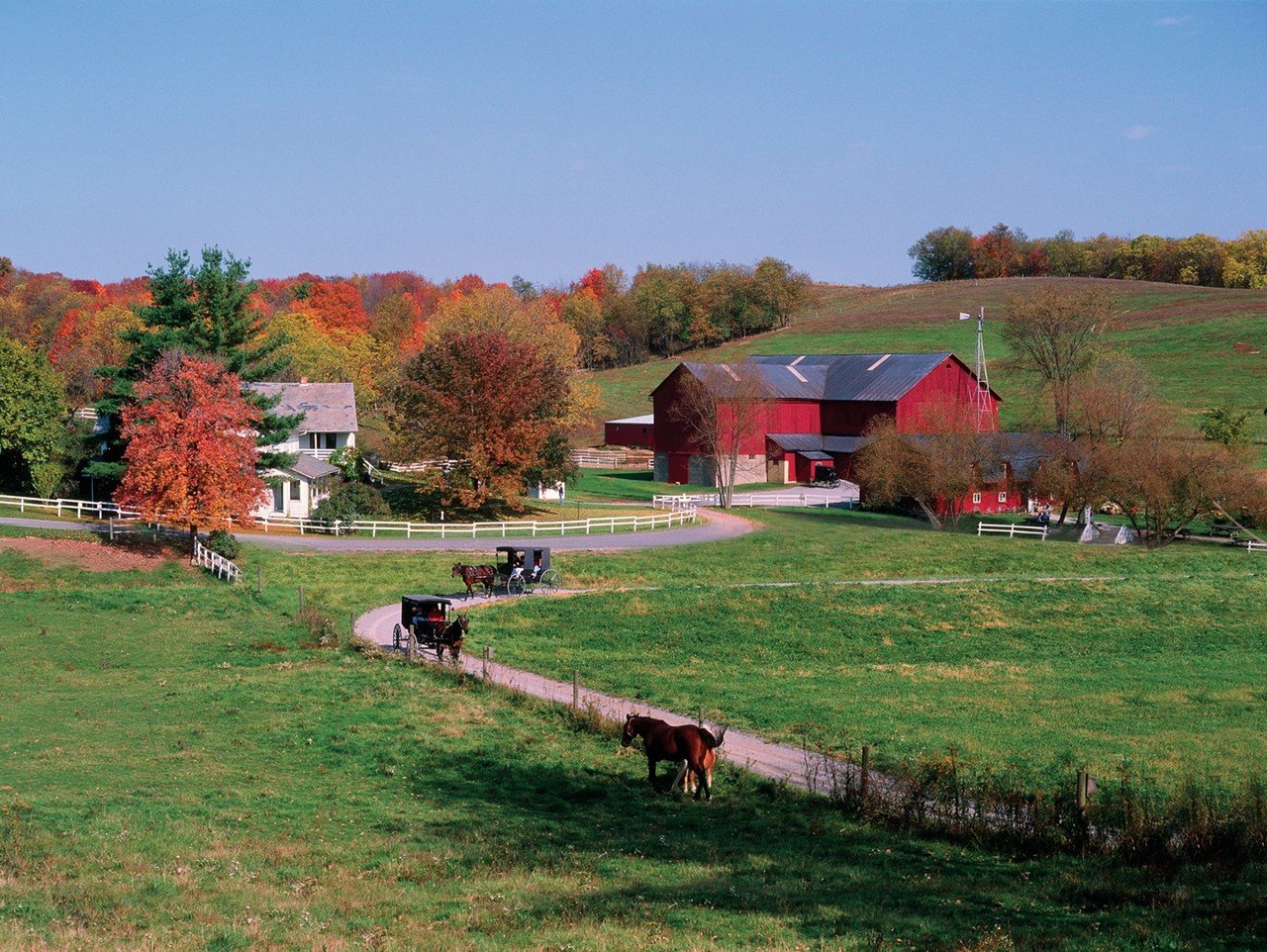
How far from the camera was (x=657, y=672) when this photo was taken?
29719 mm

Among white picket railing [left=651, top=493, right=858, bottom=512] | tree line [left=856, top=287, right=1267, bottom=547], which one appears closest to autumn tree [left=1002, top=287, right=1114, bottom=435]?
tree line [left=856, top=287, right=1267, bottom=547]

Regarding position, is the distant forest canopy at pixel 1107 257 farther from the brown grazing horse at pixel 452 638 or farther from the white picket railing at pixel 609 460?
the brown grazing horse at pixel 452 638

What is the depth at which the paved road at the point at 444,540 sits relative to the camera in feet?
160

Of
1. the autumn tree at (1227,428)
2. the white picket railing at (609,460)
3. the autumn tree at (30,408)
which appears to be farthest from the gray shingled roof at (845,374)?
the autumn tree at (30,408)

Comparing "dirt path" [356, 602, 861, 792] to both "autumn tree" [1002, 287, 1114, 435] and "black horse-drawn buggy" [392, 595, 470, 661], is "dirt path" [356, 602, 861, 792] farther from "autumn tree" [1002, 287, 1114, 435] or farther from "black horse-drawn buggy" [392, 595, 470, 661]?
"autumn tree" [1002, 287, 1114, 435]

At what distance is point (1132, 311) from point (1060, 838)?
136287mm

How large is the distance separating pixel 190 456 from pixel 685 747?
33110 millimetres

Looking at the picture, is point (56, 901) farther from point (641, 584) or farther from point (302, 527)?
point (302, 527)

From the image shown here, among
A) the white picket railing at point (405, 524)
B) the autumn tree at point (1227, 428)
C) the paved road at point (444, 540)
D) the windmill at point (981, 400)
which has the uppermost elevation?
the windmill at point (981, 400)

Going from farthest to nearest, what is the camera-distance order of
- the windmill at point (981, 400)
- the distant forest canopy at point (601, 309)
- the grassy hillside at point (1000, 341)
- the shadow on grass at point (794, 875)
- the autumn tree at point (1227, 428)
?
the distant forest canopy at point (601, 309)
the grassy hillside at point (1000, 341)
the windmill at point (981, 400)
the autumn tree at point (1227, 428)
the shadow on grass at point (794, 875)

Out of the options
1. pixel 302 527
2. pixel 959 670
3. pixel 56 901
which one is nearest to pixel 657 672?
pixel 959 670

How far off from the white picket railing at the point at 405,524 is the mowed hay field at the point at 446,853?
27.5 metres

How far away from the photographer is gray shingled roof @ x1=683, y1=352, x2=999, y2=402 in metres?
82.7

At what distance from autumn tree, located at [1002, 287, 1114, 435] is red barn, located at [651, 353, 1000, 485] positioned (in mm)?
4147
